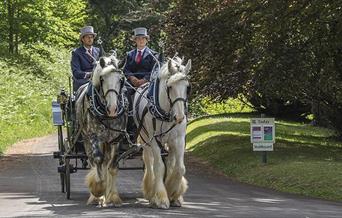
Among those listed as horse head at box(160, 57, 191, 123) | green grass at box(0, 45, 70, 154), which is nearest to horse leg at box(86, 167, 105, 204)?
horse head at box(160, 57, 191, 123)

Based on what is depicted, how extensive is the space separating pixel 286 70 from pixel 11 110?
17.7 meters

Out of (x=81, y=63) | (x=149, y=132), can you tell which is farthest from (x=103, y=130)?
(x=81, y=63)

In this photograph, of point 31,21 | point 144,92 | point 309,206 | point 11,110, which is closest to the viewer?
point 144,92

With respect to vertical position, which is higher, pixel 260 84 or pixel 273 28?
pixel 273 28

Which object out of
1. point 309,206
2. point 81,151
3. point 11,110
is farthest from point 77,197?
point 11,110

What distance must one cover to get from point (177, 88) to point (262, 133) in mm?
→ 8050

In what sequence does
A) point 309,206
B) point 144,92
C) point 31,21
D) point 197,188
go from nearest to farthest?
1. point 144,92
2. point 309,206
3. point 197,188
4. point 31,21

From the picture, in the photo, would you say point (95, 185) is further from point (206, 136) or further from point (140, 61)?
point (206, 136)

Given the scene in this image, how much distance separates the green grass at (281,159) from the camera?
52.6 feet

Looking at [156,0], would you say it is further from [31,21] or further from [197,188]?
[31,21]

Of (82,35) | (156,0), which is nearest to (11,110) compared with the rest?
(156,0)

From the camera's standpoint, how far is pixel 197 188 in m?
16.0

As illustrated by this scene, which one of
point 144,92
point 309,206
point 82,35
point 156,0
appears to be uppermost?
point 156,0

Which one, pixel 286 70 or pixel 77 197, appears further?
pixel 286 70
